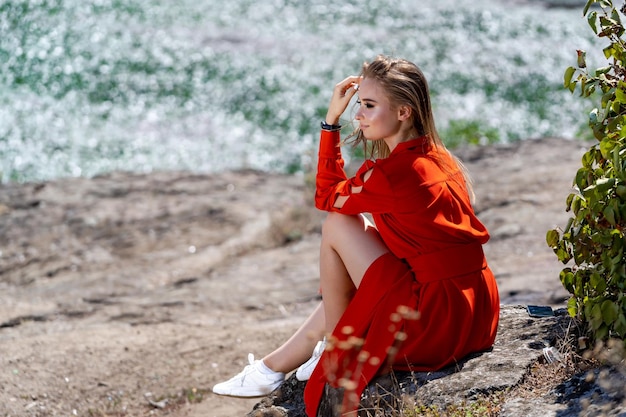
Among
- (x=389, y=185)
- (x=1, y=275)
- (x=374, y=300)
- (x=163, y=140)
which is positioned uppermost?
(x=389, y=185)

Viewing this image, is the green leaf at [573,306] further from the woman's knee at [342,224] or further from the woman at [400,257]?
the woman's knee at [342,224]

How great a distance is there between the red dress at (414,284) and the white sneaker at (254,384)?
0.37 meters

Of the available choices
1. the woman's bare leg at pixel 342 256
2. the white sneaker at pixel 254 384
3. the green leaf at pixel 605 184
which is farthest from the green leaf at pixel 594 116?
the white sneaker at pixel 254 384

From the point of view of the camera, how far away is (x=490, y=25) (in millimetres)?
12195

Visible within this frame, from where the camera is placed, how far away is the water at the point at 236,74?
392 inches

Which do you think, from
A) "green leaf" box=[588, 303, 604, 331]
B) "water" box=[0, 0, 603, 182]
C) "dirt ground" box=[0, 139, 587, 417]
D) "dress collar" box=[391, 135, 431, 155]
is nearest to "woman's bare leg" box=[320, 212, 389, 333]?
"dress collar" box=[391, 135, 431, 155]

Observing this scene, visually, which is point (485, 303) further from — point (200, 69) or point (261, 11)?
point (261, 11)

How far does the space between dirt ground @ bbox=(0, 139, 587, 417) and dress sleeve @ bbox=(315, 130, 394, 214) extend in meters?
1.40

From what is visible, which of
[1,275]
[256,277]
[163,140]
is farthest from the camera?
[163,140]

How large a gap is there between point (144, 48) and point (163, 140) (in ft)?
6.19

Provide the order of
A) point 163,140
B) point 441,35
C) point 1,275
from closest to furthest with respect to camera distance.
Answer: point 1,275 < point 163,140 < point 441,35

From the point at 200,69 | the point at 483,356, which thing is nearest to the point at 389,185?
the point at 483,356

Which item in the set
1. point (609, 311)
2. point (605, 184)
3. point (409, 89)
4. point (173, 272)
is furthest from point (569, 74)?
point (173, 272)

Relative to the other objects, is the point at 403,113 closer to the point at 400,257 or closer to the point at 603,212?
the point at 400,257
